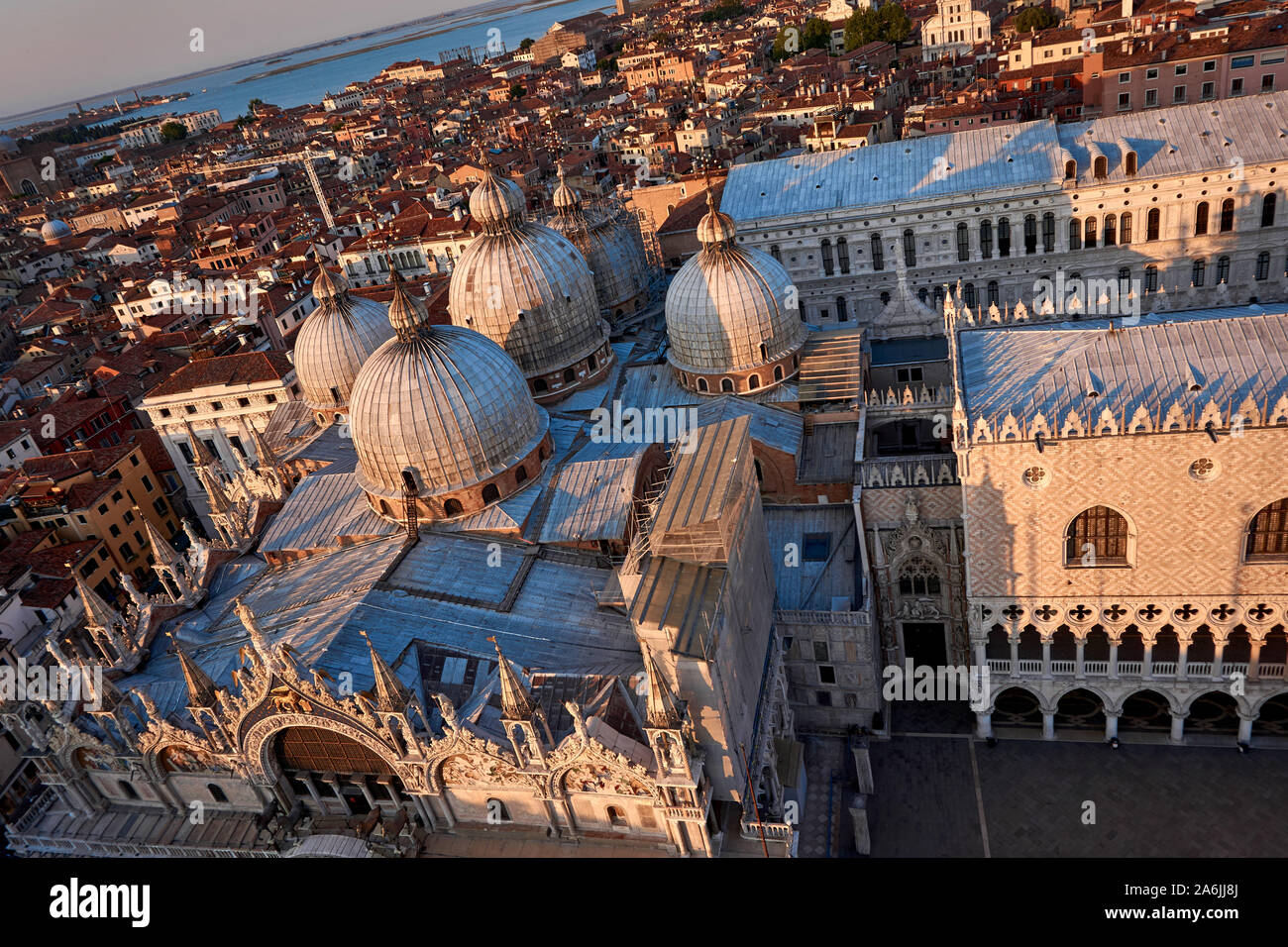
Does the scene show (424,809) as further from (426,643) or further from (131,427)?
(131,427)

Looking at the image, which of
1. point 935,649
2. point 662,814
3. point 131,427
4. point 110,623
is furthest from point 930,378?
point 131,427

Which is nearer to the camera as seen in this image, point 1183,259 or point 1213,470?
point 1213,470

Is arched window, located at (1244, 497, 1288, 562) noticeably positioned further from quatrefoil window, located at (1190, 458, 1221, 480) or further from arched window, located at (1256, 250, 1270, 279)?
arched window, located at (1256, 250, 1270, 279)

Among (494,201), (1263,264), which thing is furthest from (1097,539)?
(494,201)

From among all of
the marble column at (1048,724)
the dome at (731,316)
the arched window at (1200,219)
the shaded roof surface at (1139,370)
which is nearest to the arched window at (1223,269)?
the arched window at (1200,219)

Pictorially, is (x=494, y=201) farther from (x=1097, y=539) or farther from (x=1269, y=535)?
(x=1269, y=535)
